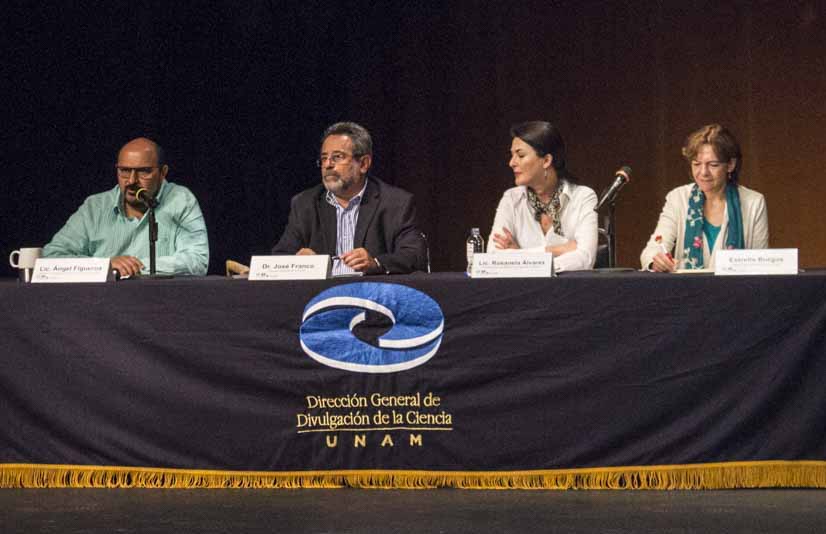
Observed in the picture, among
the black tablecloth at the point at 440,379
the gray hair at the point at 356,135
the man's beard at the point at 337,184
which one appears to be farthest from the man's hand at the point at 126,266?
the gray hair at the point at 356,135

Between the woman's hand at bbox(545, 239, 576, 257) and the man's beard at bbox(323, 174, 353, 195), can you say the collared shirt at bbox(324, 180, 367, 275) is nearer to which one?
the man's beard at bbox(323, 174, 353, 195)

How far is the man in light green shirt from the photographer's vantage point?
14.4 feet

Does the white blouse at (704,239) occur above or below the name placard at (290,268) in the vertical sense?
above

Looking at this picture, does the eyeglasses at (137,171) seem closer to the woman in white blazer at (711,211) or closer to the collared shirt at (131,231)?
the collared shirt at (131,231)

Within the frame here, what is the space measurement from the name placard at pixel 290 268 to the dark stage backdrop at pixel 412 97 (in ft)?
8.44

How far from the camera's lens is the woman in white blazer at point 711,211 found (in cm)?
415

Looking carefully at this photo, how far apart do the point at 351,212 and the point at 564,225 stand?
31.6 inches

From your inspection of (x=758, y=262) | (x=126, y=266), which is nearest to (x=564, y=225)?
(x=758, y=262)

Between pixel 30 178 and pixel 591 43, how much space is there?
9.62 feet

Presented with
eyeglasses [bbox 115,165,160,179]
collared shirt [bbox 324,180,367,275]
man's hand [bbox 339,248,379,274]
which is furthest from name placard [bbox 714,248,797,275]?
eyeglasses [bbox 115,165,160,179]

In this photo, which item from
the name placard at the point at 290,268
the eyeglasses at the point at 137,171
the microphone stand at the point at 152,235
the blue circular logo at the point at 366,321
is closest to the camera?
the blue circular logo at the point at 366,321

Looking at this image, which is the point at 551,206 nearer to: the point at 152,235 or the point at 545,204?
the point at 545,204

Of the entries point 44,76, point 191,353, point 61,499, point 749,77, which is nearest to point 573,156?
point 749,77

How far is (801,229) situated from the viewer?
19.2 feet
